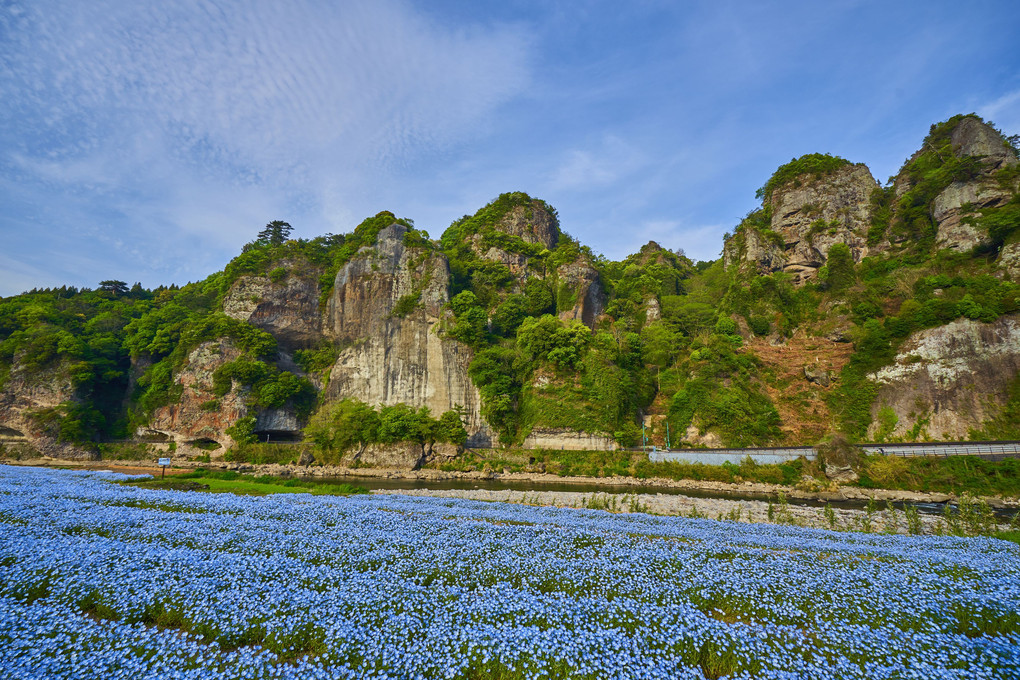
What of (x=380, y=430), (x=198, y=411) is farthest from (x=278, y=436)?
(x=380, y=430)

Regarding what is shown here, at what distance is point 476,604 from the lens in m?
6.12

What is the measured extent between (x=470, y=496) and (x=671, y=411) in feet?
115

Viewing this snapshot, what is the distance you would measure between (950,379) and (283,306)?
269 feet

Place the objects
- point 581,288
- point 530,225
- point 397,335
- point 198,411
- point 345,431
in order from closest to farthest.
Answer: point 345,431 < point 198,411 < point 397,335 < point 581,288 < point 530,225

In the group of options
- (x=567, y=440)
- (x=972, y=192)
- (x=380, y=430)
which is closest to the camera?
(x=567, y=440)

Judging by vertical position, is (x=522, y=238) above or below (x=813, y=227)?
above

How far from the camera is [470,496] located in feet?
81.9

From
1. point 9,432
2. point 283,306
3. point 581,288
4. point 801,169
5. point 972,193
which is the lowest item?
point 9,432

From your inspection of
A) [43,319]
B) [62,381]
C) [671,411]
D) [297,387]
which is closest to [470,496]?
[671,411]

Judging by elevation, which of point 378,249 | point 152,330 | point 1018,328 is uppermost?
point 378,249

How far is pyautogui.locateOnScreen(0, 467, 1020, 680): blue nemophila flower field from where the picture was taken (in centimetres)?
479

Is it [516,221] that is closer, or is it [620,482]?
[620,482]

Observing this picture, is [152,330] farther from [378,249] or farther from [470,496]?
[470,496]

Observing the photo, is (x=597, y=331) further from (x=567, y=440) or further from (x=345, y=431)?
(x=345, y=431)
